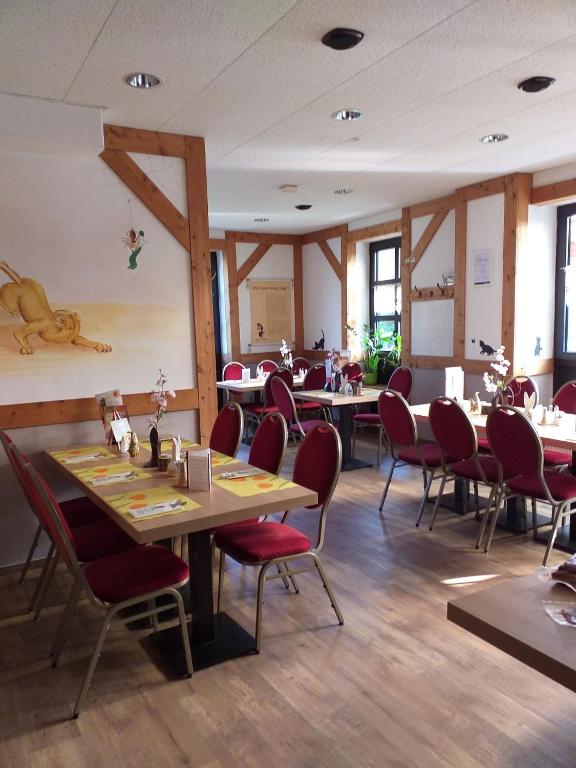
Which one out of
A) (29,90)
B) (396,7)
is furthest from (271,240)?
(396,7)

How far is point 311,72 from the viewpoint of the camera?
315 centimetres

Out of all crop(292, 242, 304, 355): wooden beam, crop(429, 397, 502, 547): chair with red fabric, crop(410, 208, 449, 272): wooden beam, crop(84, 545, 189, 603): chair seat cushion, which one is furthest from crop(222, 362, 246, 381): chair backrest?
crop(84, 545, 189, 603): chair seat cushion

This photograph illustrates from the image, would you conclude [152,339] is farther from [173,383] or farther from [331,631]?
[331,631]

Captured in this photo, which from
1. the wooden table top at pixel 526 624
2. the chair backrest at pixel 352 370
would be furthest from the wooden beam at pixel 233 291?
the wooden table top at pixel 526 624

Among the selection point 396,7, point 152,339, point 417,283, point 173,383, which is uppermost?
point 396,7

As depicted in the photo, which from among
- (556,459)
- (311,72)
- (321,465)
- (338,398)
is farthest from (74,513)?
(556,459)

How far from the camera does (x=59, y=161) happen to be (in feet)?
12.3

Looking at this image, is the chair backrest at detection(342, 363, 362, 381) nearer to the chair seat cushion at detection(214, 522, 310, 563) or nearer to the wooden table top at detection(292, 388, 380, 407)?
the wooden table top at detection(292, 388, 380, 407)

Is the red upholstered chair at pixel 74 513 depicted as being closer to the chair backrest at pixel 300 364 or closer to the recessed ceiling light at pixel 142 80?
the recessed ceiling light at pixel 142 80

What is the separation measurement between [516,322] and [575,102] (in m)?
2.41

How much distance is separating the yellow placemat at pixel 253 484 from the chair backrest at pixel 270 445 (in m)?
0.38

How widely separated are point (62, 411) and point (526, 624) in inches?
127

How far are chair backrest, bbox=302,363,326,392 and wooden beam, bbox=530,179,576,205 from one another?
9.79ft

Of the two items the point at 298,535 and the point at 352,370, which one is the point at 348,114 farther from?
the point at 352,370
